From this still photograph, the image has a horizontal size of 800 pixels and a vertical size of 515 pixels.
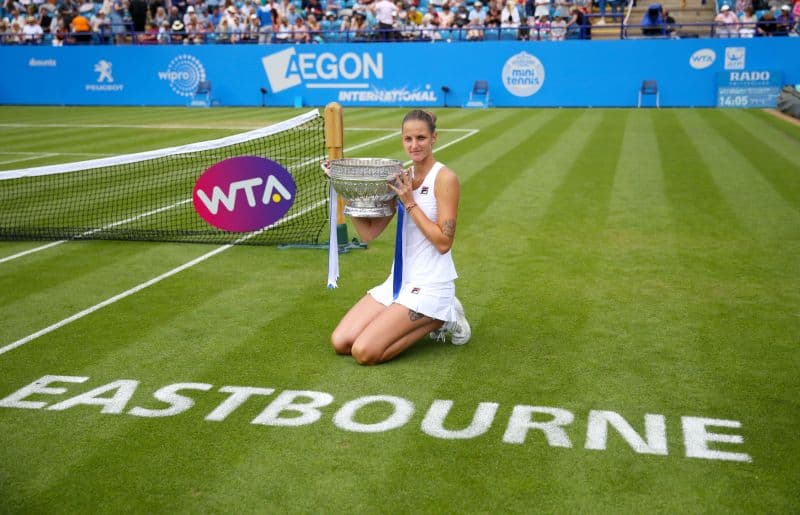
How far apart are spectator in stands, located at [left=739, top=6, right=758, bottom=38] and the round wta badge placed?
7.04 meters

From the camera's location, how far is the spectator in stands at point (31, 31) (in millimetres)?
35906

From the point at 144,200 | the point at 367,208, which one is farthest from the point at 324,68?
the point at 367,208

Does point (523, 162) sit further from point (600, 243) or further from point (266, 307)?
point (266, 307)

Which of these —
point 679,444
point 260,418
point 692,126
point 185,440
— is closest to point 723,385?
point 679,444

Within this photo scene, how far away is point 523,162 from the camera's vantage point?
17.1 meters

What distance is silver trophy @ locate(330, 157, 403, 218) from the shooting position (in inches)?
244

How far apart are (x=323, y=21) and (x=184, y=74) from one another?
20.7 ft

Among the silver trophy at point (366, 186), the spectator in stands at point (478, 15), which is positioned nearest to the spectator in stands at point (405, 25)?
the spectator in stands at point (478, 15)

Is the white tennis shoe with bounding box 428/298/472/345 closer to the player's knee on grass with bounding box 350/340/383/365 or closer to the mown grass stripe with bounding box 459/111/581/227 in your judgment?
the player's knee on grass with bounding box 350/340/383/365

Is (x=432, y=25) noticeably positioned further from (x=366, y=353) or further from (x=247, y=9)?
(x=366, y=353)

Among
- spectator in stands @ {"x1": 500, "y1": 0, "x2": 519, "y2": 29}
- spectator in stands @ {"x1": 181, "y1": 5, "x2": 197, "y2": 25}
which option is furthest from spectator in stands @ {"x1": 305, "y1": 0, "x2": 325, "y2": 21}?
spectator in stands @ {"x1": 500, "y1": 0, "x2": 519, "y2": 29}

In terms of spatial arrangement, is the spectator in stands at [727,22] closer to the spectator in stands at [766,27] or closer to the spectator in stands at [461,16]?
the spectator in stands at [766,27]

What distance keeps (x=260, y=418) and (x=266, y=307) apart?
2.62m

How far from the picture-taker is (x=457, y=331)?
6.98 metres
